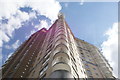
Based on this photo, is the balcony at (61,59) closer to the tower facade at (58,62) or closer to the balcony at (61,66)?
the tower facade at (58,62)

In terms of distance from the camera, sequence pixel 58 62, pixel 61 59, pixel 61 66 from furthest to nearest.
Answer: pixel 61 59, pixel 58 62, pixel 61 66

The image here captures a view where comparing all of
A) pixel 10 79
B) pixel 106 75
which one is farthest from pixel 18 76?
pixel 106 75

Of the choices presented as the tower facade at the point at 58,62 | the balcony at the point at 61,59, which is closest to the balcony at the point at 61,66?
the tower facade at the point at 58,62

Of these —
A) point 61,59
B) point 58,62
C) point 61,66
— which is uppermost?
point 61,59

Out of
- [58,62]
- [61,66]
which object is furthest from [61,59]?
[61,66]

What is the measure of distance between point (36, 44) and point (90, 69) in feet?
53.2

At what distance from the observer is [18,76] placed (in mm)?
23734

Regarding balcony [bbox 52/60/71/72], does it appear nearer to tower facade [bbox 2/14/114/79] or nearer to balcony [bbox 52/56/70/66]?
tower facade [bbox 2/14/114/79]

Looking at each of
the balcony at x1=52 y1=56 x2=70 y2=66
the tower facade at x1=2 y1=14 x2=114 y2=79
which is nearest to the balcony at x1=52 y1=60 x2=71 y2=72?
the tower facade at x1=2 y1=14 x2=114 y2=79

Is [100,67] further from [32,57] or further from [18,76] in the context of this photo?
[18,76]

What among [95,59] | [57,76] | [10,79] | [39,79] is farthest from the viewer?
[95,59]

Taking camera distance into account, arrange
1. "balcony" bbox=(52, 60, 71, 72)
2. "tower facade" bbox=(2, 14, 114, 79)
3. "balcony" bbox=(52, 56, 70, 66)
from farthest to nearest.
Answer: "tower facade" bbox=(2, 14, 114, 79) → "balcony" bbox=(52, 56, 70, 66) → "balcony" bbox=(52, 60, 71, 72)

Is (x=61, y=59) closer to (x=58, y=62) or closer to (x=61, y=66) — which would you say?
(x=58, y=62)

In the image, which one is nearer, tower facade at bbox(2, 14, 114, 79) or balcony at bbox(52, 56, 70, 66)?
balcony at bbox(52, 56, 70, 66)
